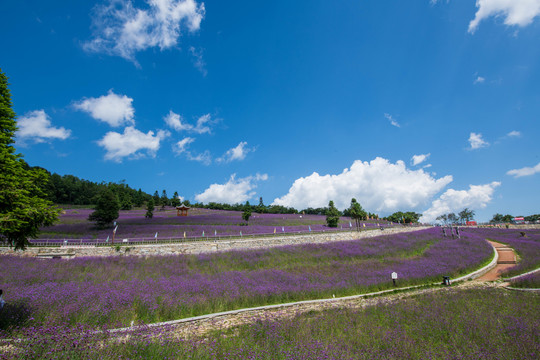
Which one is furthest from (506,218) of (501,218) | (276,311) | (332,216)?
(276,311)

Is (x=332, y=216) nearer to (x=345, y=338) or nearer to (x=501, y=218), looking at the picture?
(x=345, y=338)

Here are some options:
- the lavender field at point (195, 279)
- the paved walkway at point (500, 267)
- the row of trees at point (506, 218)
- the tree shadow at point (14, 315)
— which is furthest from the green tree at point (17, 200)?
the row of trees at point (506, 218)

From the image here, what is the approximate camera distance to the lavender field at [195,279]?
A: 8.63 metres

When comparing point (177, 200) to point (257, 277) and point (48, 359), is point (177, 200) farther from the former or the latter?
point (48, 359)

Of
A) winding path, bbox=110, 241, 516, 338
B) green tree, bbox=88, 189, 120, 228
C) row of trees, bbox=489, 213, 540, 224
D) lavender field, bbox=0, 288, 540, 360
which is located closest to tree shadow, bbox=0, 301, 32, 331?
lavender field, bbox=0, 288, 540, 360

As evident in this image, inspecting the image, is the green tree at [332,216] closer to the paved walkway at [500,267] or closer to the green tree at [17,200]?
the paved walkway at [500,267]

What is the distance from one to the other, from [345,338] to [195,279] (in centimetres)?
1059

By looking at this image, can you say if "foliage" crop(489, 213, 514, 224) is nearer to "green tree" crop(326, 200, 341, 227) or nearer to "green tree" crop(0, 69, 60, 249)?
"green tree" crop(326, 200, 341, 227)

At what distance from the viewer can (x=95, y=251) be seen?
21.7 metres

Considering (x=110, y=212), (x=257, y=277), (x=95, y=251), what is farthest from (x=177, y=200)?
(x=257, y=277)

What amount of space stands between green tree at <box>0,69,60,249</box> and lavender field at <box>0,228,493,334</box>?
8.73ft

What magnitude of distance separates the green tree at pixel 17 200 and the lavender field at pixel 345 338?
2.73 m

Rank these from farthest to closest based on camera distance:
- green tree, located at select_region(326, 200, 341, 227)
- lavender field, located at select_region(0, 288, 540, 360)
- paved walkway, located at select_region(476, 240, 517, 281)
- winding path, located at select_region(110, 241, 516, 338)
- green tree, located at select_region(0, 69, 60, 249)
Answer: green tree, located at select_region(326, 200, 341, 227), paved walkway, located at select_region(476, 240, 517, 281), winding path, located at select_region(110, 241, 516, 338), green tree, located at select_region(0, 69, 60, 249), lavender field, located at select_region(0, 288, 540, 360)

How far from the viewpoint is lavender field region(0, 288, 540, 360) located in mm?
5121
